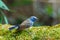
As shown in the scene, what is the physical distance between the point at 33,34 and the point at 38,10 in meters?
4.11

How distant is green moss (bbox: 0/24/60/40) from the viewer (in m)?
2.42

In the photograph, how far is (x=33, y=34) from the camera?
249 cm

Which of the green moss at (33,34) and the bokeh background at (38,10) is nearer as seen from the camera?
the green moss at (33,34)

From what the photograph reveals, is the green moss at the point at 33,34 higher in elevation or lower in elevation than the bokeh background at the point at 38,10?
higher

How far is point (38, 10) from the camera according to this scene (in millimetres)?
6574

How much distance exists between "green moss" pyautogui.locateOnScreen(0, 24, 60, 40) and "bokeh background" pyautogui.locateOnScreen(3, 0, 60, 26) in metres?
3.21

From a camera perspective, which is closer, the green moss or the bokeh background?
the green moss

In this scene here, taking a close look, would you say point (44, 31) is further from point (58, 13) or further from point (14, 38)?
point (58, 13)

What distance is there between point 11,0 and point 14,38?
356 centimetres

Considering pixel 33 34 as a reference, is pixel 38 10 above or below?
below

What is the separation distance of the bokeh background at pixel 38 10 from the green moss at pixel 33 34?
10.5 feet

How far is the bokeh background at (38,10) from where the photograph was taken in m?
6.00

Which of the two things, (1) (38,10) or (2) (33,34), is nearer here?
(2) (33,34)

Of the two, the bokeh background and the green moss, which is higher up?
the green moss
